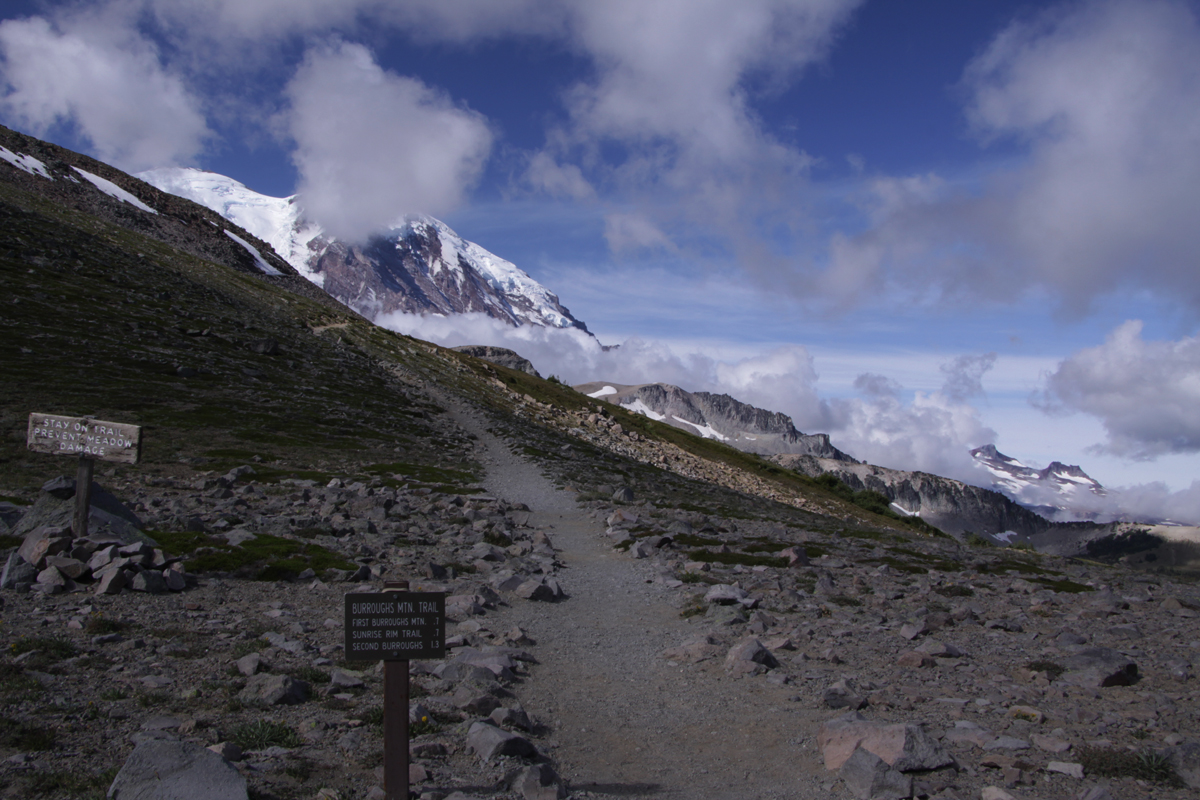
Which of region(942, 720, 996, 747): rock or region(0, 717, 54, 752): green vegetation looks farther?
region(942, 720, 996, 747): rock

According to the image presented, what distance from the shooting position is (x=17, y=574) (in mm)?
14875

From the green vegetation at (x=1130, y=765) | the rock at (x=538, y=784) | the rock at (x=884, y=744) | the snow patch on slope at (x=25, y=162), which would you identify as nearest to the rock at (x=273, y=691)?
the rock at (x=538, y=784)

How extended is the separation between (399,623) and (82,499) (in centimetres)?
1364

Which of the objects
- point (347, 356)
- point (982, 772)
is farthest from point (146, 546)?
point (347, 356)

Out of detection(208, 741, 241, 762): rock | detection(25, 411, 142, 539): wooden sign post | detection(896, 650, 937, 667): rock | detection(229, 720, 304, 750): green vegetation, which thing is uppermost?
detection(25, 411, 142, 539): wooden sign post

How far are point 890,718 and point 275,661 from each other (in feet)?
38.5

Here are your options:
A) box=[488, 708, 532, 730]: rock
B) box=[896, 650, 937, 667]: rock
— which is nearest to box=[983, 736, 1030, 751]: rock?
box=[896, 650, 937, 667]: rock

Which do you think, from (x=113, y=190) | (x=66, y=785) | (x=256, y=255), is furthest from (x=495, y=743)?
(x=256, y=255)

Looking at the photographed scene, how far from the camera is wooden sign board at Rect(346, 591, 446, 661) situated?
27.9ft

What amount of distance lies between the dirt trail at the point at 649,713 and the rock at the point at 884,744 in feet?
1.17

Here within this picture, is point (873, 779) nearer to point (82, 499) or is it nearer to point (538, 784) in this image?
point (538, 784)

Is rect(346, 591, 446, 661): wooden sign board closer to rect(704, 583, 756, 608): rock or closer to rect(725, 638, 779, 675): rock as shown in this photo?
rect(725, 638, 779, 675): rock

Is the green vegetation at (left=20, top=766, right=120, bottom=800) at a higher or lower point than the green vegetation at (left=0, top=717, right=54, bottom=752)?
lower

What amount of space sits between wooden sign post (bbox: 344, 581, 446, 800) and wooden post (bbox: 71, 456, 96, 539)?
13.0 m
